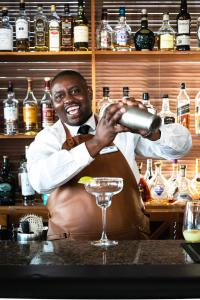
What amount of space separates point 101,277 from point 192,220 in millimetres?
422

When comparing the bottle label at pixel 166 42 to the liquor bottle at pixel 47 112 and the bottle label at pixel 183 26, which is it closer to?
the bottle label at pixel 183 26

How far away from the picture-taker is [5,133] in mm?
3342

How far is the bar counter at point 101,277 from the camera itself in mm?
1322

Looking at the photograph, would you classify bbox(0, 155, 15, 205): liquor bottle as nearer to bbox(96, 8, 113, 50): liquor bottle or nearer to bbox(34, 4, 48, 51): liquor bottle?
bbox(34, 4, 48, 51): liquor bottle

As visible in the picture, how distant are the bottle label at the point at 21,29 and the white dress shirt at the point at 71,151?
1.08 metres

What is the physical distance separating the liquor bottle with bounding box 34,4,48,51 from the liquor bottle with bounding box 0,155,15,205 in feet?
2.08

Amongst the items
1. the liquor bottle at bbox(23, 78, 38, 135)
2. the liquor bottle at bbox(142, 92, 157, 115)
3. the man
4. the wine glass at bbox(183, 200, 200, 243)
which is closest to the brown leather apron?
the man

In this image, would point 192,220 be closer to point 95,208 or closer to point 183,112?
point 95,208

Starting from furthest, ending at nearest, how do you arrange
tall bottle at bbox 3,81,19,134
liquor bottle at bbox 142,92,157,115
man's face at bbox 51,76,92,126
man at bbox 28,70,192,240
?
tall bottle at bbox 3,81,19,134
liquor bottle at bbox 142,92,157,115
man's face at bbox 51,76,92,126
man at bbox 28,70,192,240

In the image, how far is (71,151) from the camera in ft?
6.75

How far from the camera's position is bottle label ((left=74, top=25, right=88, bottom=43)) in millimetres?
3168

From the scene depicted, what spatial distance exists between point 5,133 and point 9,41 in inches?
20.2

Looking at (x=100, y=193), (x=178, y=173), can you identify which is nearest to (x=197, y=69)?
(x=178, y=173)

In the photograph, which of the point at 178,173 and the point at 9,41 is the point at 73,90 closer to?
the point at 9,41
